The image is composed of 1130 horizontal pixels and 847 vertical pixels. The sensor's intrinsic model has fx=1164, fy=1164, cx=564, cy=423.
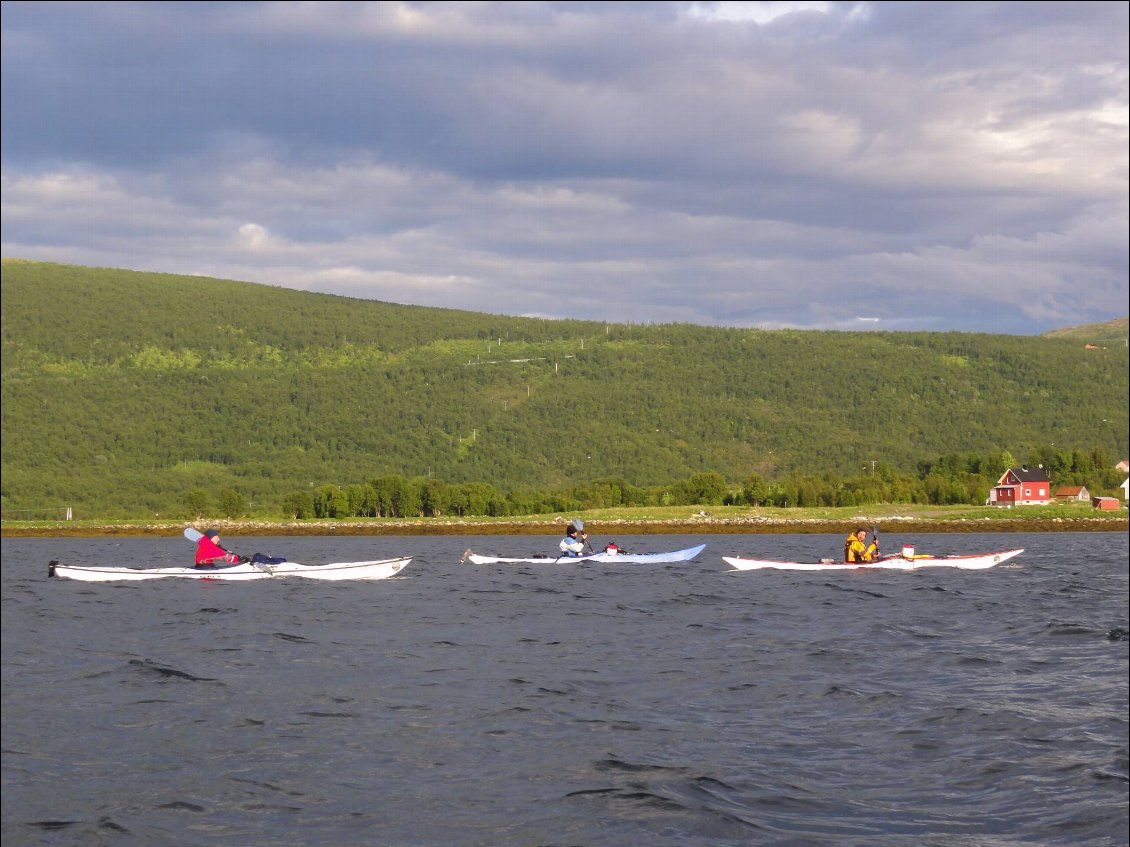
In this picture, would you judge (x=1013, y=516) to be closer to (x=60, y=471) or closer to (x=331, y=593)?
(x=331, y=593)

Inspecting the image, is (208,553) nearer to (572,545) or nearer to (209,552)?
(209,552)

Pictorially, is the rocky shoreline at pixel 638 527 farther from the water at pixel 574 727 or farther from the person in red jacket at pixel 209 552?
the water at pixel 574 727

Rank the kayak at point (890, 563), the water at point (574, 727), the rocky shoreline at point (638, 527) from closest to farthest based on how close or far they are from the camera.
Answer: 1. the water at point (574, 727)
2. the kayak at point (890, 563)
3. the rocky shoreline at point (638, 527)

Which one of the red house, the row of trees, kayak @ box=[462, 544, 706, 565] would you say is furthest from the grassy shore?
kayak @ box=[462, 544, 706, 565]

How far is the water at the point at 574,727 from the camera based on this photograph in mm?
12711

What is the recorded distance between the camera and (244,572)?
146 feet

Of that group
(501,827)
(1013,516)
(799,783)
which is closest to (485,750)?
(501,827)

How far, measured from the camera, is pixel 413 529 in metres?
120

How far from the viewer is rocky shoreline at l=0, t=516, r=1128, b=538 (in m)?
104

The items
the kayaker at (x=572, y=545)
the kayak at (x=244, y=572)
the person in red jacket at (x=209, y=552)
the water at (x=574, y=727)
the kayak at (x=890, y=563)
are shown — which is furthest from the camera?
the kayaker at (x=572, y=545)

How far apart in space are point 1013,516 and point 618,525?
3739 centimetres

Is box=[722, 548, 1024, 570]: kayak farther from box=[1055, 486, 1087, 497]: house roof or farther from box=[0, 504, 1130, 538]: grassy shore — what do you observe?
box=[0, 504, 1130, 538]: grassy shore

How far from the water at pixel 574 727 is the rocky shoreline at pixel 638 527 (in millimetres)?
72019

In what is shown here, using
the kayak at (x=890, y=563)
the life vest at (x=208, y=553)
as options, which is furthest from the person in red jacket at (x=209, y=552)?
the kayak at (x=890, y=563)
